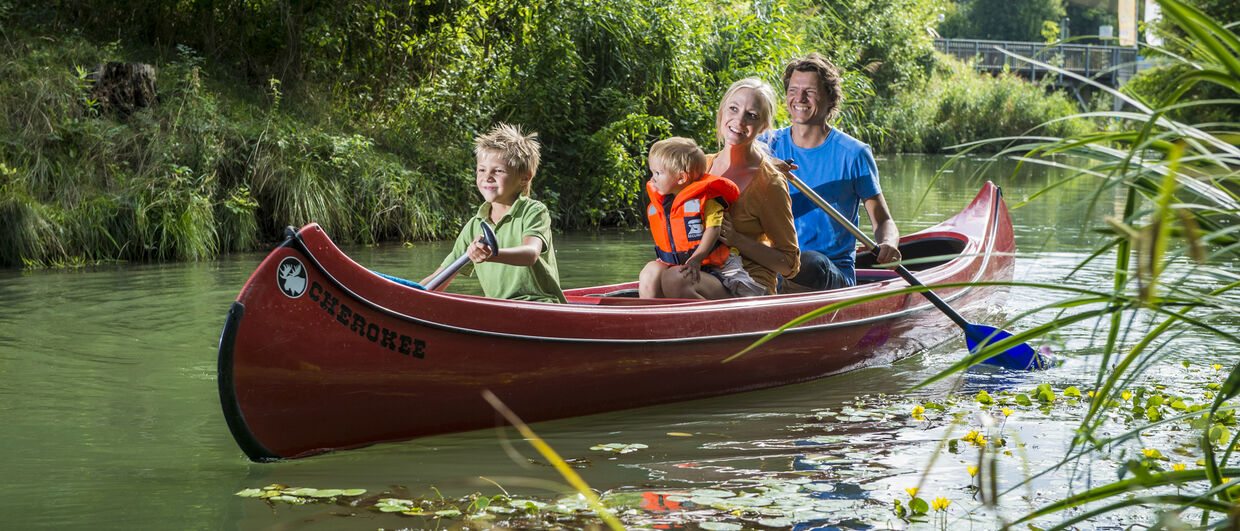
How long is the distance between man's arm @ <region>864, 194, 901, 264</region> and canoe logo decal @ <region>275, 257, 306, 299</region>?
2753 mm

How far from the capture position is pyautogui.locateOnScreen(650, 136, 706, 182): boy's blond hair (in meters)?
4.52

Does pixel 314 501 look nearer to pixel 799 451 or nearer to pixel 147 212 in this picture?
pixel 799 451

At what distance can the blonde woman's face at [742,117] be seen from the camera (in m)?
4.57

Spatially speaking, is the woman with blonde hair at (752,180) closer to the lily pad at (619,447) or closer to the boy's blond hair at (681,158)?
the boy's blond hair at (681,158)

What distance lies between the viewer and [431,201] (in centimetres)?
1086

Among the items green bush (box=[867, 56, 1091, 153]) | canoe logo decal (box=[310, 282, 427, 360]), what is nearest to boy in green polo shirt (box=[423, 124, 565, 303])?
canoe logo decal (box=[310, 282, 427, 360])

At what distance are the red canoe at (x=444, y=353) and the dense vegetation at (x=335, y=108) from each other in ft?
18.0

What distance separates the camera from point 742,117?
460cm

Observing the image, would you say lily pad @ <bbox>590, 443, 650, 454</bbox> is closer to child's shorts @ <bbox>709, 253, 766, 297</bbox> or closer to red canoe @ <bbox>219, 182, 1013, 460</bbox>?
red canoe @ <bbox>219, 182, 1013, 460</bbox>

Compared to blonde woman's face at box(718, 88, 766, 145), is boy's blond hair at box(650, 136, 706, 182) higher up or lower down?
lower down

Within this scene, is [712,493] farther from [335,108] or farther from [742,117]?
[335,108]

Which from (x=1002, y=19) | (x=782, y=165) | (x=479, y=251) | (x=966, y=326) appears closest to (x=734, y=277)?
(x=782, y=165)

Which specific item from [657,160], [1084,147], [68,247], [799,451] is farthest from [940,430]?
[68,247]

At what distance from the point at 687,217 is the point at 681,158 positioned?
24 centimetres
